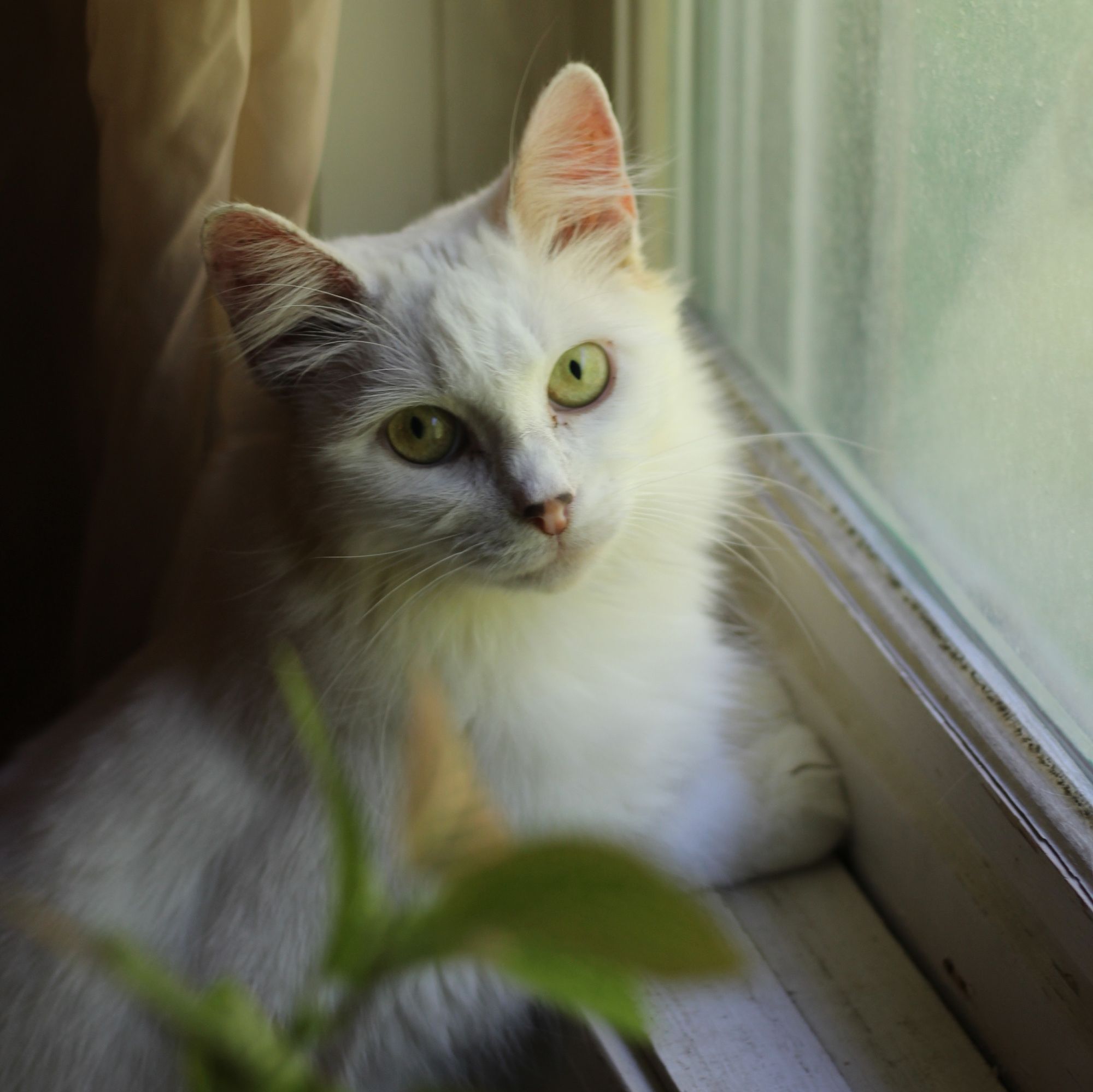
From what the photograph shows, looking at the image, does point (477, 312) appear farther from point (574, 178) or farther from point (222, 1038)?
point (222, 1038)

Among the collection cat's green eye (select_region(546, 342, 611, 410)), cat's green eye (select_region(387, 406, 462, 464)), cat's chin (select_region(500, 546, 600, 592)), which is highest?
cat's green eye (select_region(546, 342, 611, 410))

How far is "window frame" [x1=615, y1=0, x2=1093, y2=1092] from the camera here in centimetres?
83

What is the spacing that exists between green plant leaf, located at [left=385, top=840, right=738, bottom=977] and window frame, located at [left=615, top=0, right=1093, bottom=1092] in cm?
60

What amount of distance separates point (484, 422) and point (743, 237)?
644 mm

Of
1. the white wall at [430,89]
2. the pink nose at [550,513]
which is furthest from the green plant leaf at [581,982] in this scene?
the white wall at [430,89]

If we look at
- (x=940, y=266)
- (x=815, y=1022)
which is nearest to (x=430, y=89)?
(x=940, y=266)

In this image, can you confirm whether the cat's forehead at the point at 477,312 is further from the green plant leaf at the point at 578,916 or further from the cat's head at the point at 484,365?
the green plant leaf at the point at 578,916

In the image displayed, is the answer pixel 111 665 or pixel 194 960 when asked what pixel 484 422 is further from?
pixel 111 665

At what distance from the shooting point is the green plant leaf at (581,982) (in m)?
0.32

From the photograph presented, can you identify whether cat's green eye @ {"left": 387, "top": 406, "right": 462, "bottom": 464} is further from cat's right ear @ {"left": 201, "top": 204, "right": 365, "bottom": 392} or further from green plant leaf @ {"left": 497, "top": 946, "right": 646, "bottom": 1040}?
green plant leaf @ {"left": 497, "top": 946, "right": 646, "bottom": 1040}

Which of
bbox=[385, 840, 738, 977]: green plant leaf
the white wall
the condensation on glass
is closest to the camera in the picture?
bbox=[385, 840, 738, 977]: green plant leaf

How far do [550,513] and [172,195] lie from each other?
587 millimetres

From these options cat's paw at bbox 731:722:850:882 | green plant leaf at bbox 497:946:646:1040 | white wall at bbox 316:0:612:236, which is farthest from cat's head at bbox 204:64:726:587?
green plant leaf at bbox 497:946:646:1040

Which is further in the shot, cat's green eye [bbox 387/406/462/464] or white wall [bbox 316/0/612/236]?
white wall [bbox 316/0/612/236]
